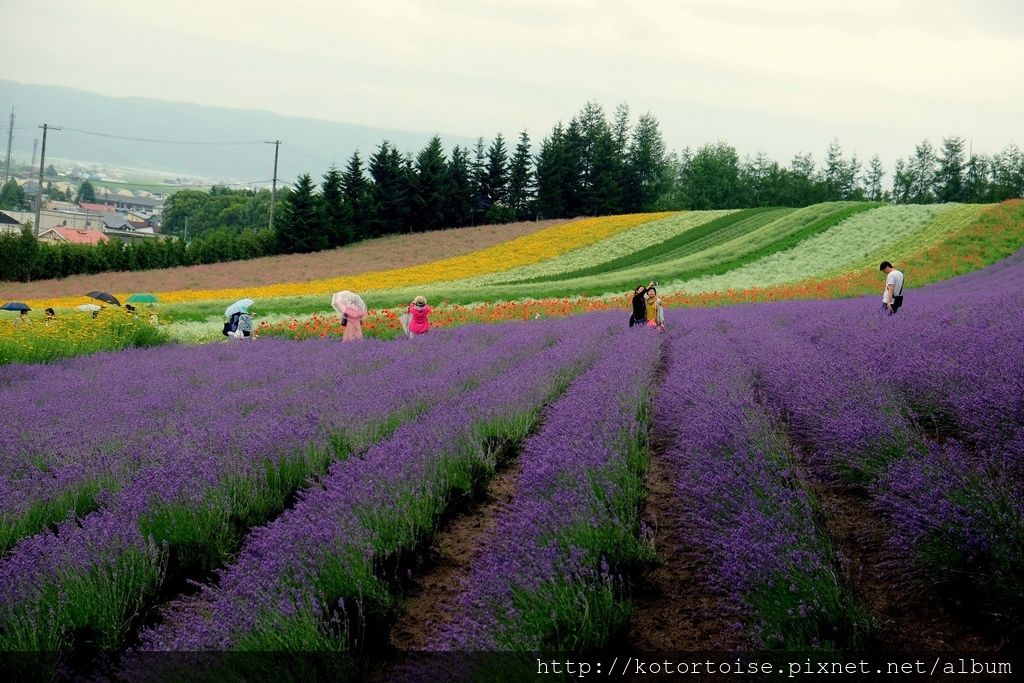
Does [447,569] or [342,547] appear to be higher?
[342,547]

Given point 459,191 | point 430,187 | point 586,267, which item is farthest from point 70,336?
point 459,191

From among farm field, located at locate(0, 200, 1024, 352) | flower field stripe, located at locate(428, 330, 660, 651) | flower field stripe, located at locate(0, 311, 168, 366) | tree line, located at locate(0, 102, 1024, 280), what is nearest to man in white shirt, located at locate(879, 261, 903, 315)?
farm field, located at locate(0, 200, 1024, 352)

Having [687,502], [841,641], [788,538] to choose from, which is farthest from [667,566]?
[841,641]

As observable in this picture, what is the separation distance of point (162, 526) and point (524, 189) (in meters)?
58.6

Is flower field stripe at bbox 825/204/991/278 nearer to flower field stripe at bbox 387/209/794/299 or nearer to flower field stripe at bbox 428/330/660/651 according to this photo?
flower field stripe at bbox 387/209/794/299

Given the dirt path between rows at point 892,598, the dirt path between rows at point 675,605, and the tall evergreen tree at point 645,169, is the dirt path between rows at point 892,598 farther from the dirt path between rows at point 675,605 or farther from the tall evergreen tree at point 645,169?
the tall evergreen tree at point 645,169

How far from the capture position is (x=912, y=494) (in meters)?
3.39

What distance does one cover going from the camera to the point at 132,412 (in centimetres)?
680

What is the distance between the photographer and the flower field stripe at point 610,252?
34.4 m

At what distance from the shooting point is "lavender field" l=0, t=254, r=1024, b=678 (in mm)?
2928

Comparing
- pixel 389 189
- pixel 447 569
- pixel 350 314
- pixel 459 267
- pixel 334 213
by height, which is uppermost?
pixel 389 189

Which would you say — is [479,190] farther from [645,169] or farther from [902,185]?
[902,185]

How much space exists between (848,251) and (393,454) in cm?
3213

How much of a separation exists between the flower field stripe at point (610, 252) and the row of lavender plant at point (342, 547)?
84.1 feet
